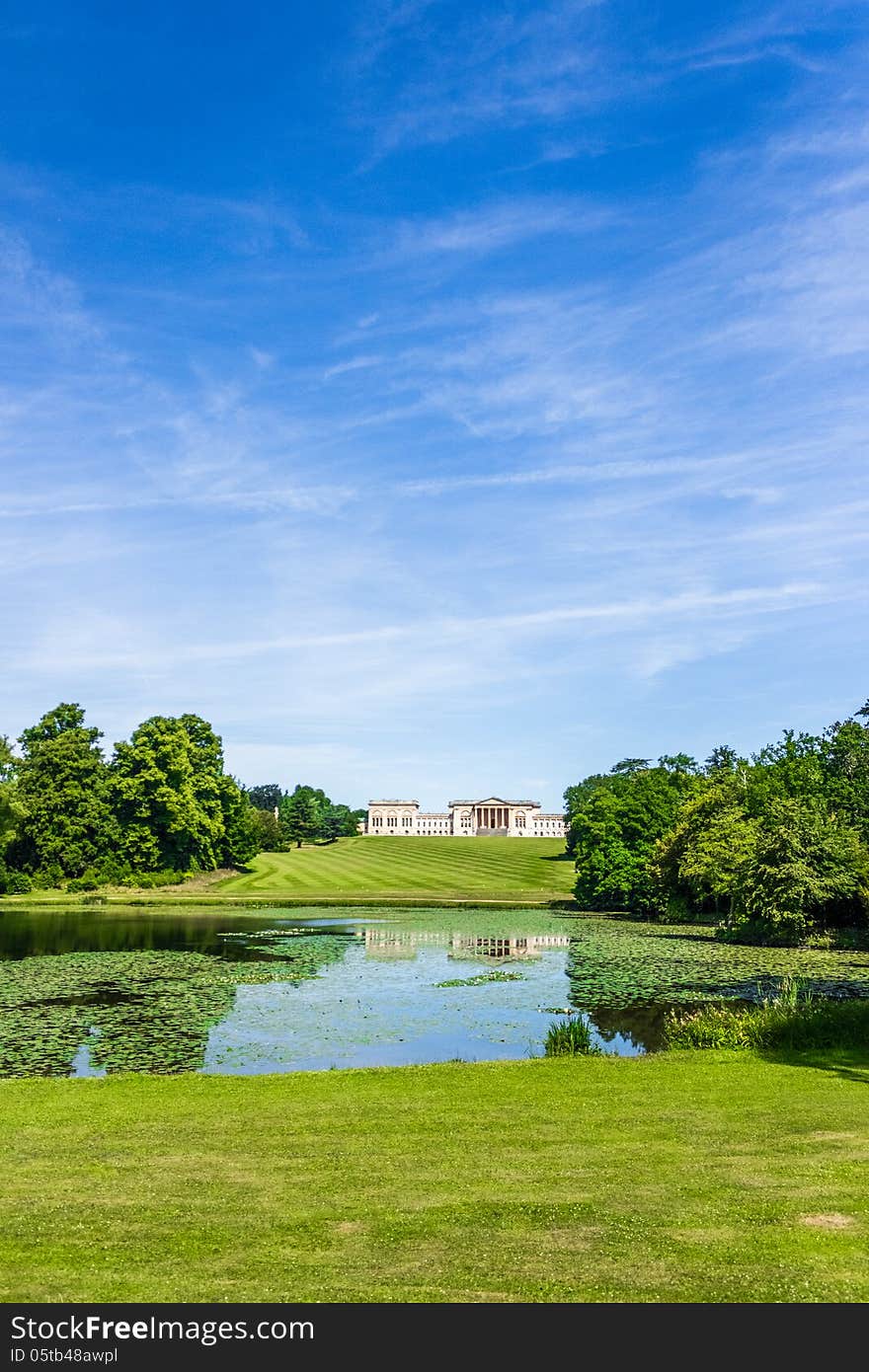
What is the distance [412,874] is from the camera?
106312 millimetres

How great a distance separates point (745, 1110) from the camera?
15789mm

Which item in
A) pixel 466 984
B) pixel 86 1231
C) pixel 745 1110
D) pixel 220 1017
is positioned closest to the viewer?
pixel 86 1231

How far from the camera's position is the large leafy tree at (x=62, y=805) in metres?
87.3

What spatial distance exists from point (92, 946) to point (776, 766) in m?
47.9

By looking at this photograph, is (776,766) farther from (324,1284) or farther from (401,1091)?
(324,1284)

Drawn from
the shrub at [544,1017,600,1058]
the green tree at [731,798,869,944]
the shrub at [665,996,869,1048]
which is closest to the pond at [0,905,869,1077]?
the shrub at [544,1017,600,1058]

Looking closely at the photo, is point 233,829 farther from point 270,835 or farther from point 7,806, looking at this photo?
point 270,835

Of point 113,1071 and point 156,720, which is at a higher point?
point 156,720

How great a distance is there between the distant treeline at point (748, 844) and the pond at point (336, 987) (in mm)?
3175

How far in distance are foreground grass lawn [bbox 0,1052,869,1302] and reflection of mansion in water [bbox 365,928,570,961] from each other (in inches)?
1102

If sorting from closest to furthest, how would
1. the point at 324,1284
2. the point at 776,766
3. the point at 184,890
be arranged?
the point at 324,1284, the point at 776,766, the point at 184,890

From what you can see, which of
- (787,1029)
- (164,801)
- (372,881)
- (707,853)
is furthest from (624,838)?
(787,1029)
